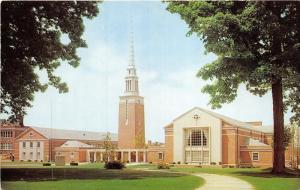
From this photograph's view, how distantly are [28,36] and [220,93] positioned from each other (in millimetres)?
11425

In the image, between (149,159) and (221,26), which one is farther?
(149,159)

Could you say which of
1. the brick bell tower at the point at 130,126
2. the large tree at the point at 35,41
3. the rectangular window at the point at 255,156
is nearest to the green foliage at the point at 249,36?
the large tree at the point at 35,41

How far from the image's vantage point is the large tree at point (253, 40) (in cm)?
2345

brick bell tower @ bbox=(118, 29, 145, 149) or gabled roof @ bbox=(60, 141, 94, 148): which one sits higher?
brick bell tower @ bbox=(118, 29, 145, 149)

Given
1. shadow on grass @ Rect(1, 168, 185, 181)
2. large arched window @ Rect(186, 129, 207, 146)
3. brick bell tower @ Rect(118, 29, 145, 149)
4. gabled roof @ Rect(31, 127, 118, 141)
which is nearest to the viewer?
shadow on grass @ Rect(1, 168, 185, 181)

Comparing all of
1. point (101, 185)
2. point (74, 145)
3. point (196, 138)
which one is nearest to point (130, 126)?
point (74, 145)

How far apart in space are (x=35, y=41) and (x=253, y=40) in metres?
11.3

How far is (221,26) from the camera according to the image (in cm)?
2336

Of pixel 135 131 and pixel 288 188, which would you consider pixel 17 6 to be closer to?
pixel 288 188

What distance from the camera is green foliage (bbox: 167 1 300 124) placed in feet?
76.9

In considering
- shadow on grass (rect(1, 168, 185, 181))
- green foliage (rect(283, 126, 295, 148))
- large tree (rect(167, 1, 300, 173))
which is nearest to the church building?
green foliage (rect(283, 126, 295, 148))

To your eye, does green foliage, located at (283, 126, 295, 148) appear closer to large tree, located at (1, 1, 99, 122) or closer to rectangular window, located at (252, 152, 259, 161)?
rectangular window, located at (252, 152, 259, 161)

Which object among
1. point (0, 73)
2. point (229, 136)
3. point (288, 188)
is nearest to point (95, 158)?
point (229, 136)

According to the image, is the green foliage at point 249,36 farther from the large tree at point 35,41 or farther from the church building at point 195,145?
the church building at point 195,145
